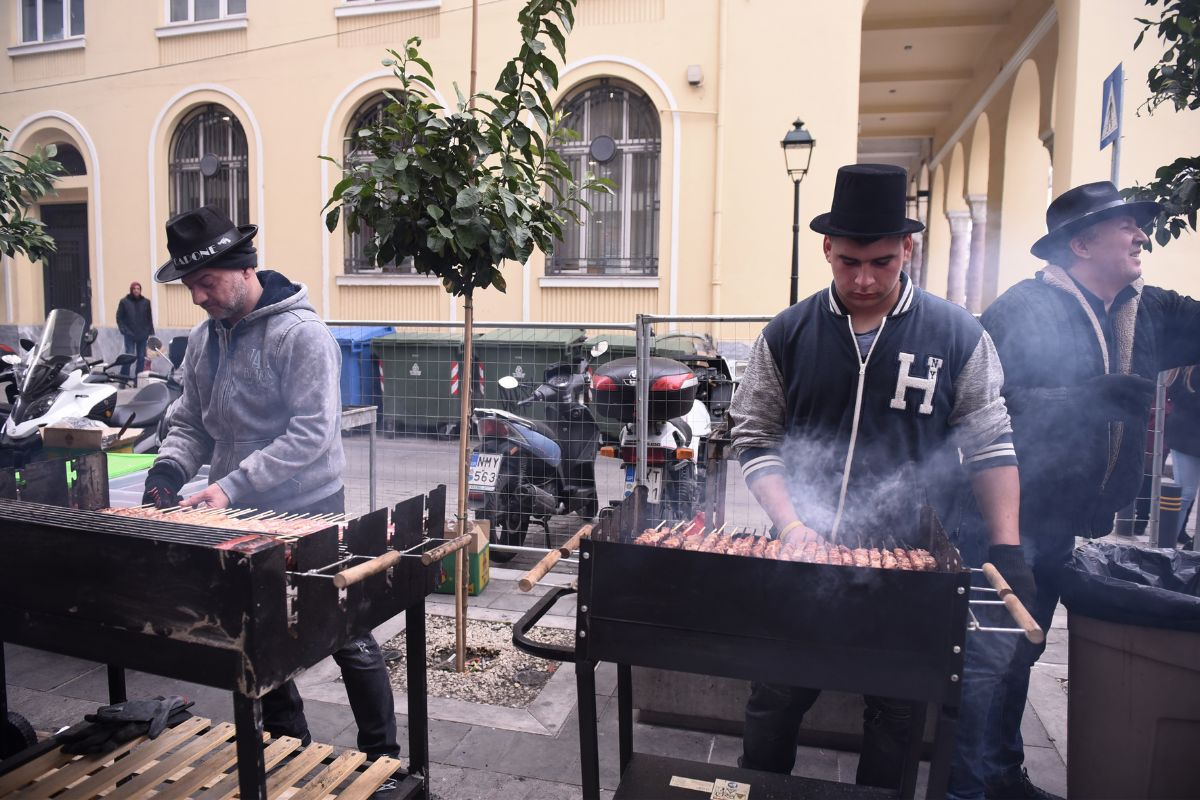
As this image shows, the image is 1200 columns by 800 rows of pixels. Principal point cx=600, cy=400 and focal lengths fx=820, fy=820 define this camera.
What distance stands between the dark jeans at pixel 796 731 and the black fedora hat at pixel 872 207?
1434mm

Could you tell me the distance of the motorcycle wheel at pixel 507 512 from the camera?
596 centimetres

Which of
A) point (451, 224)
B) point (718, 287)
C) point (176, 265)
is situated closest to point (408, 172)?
point (451, 224)

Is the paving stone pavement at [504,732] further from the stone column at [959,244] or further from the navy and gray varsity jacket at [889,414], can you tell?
the stone column at [959,244]

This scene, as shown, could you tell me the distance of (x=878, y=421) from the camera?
2.66 metres

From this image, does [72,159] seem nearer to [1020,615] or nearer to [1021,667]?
[1021,667]

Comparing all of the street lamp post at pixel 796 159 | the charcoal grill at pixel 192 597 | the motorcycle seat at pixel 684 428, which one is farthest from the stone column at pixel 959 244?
the charcoal grill at pixel 192 597

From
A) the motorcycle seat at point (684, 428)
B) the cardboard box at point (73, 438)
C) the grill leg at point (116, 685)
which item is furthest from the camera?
the motorcycle seat at point (684, 428)

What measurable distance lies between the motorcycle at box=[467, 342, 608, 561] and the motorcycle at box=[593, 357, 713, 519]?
0.30 m

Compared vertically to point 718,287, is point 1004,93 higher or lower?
higher

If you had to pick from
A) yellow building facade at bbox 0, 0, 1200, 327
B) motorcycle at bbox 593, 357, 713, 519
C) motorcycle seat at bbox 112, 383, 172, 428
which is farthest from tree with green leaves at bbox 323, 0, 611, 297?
yellow building facade at bbox 0, 0, 1200, 327

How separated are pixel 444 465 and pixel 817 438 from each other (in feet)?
14.2

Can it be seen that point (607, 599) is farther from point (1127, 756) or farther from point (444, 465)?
point (444, 465)

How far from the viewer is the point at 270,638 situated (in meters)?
2.10

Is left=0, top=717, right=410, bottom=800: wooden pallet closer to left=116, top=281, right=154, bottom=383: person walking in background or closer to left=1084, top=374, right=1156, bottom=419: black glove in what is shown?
left=1084, top=374, right=1156, bottom=419: black glove
